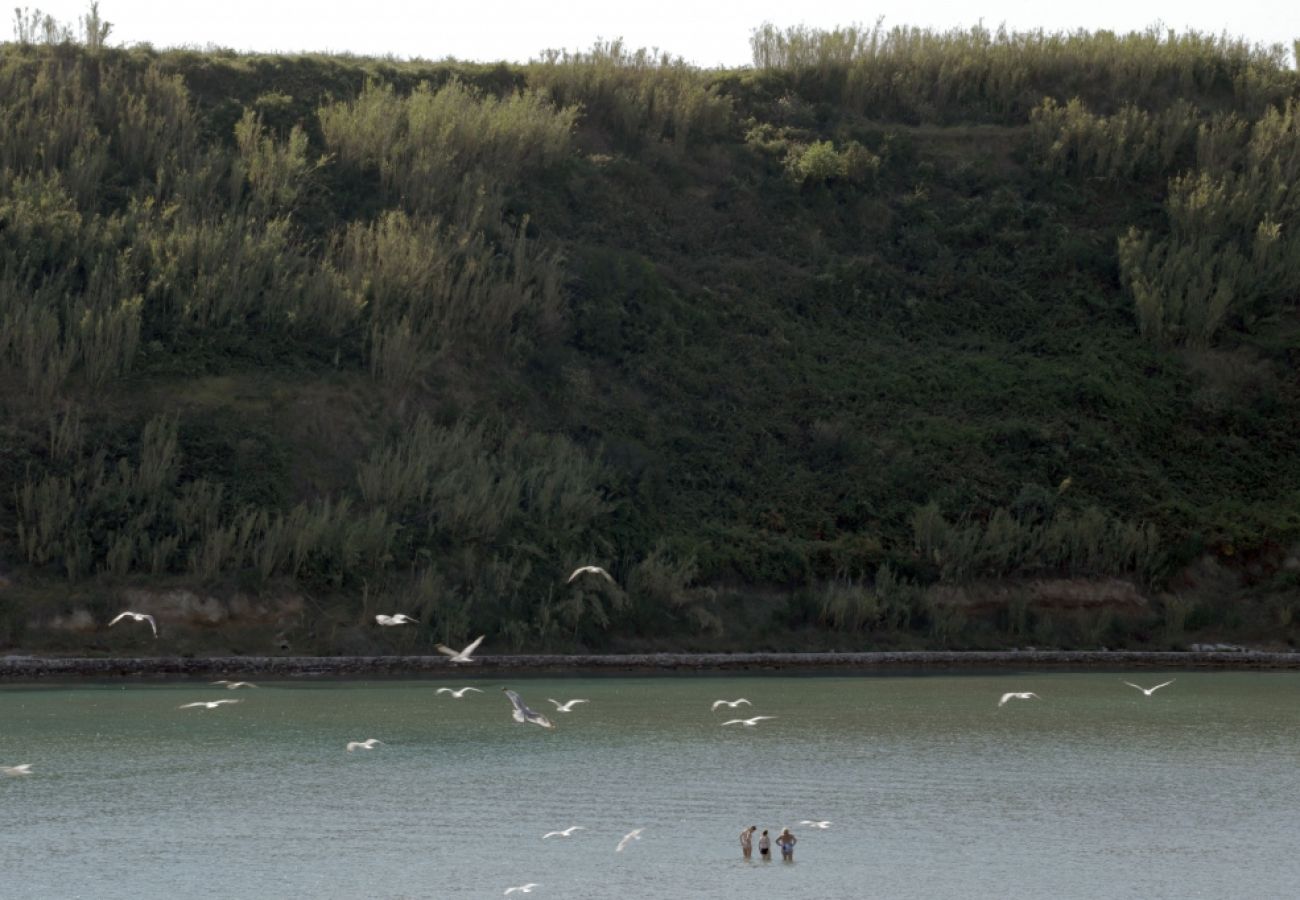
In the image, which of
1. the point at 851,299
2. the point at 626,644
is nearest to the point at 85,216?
the point at 626,644

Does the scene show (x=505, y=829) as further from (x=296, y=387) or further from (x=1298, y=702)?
(x=296, y=387)

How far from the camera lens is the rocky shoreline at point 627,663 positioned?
26875mm

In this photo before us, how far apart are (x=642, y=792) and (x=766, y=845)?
3.07 metres

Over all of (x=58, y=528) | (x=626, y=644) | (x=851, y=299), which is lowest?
(x=626, y=644)

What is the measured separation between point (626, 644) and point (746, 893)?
16.4 m

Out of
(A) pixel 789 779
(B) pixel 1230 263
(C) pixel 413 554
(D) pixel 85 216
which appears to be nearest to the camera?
(A) pixel 789 779

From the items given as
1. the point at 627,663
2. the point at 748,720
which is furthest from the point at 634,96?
the point at 748,720

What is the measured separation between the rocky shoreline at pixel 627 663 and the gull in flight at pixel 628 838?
39.9 ft

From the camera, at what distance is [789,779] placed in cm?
1964

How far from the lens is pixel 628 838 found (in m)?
15.9

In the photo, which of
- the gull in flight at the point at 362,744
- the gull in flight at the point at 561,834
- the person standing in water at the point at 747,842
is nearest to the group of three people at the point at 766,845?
the person standing in water at the point at 747,842

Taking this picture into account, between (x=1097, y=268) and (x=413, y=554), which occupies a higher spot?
(x=1097, y=268)

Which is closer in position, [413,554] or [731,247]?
[413,554]

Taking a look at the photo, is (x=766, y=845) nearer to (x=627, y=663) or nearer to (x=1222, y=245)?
(x=627, y=663)
